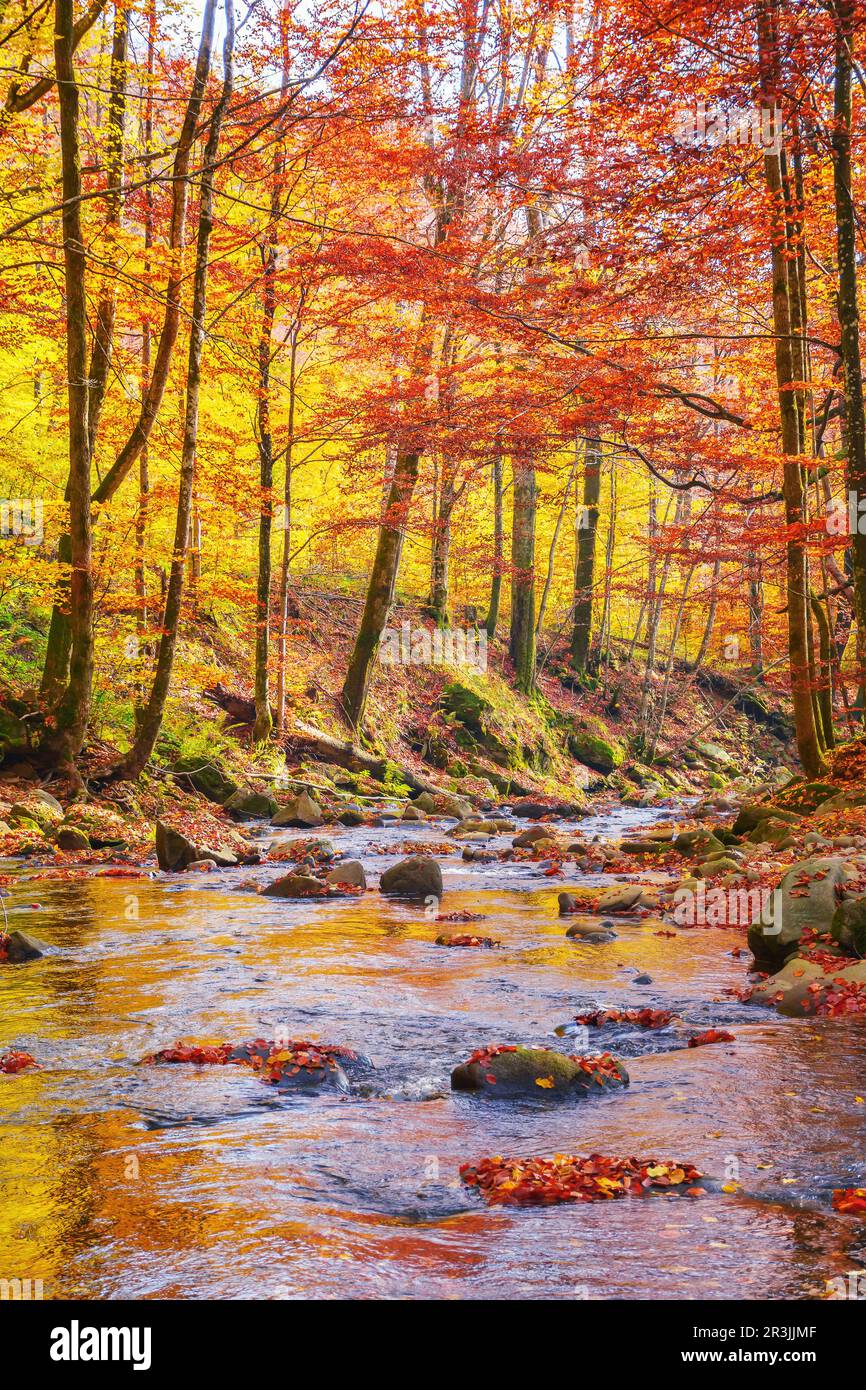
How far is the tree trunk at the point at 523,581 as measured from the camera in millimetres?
22188

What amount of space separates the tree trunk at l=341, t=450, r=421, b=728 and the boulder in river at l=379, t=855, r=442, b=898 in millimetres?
8647

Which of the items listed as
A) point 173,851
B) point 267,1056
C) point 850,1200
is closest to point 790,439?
point 173,851

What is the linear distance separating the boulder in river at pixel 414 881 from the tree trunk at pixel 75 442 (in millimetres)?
4789

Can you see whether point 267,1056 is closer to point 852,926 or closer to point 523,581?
point 852,926

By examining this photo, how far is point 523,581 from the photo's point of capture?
75.7ft

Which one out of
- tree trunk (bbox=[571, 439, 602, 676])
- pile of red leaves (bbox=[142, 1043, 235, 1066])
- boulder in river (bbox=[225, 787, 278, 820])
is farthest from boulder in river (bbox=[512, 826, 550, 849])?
tree trunk (bbox=[571, 439, 602, 676])

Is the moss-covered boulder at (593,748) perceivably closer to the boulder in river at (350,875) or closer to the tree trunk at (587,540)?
the tree trunk at (587,540)

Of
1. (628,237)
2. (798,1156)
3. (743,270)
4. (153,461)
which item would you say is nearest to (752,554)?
(743,270)

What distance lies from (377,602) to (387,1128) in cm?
1485

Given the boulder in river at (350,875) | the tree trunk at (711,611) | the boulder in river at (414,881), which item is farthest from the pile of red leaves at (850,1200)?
the tree trunk at (711,611)

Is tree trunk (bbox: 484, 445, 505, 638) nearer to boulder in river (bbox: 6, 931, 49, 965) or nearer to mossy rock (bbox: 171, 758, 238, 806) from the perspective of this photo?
mossy rock (bbox: 171, 758, 238, 806)

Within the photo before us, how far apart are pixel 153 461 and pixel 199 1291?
16807mm

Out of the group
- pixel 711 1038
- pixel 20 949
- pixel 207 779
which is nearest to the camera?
pixel 711 1038

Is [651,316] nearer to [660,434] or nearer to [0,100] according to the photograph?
[660,434]
